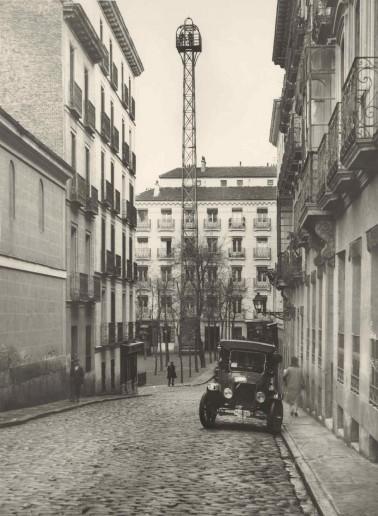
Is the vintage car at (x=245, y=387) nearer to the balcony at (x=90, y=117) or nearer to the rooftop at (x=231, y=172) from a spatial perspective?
the balcony at (x=90, y=117)

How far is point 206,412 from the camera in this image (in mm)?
18922

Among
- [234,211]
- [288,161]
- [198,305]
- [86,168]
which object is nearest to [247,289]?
[234,211]

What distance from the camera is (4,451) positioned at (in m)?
14.6

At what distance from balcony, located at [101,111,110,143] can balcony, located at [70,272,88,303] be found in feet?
26.3

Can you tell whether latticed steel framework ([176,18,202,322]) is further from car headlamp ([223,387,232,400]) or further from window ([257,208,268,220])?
car headlamp ([223,387,232,400])

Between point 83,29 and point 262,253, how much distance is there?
188 feet

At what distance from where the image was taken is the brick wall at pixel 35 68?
32406 mm

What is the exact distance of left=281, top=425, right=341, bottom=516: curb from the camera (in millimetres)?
9469

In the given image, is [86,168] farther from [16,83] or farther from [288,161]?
[288,161]

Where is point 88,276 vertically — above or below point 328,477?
above

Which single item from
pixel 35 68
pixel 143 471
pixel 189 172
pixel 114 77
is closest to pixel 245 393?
pixel 143 471

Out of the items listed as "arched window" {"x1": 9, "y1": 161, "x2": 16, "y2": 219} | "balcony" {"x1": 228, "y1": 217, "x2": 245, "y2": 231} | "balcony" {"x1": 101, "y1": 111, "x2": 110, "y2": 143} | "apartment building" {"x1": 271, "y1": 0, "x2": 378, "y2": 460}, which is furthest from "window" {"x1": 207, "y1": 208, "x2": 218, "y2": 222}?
"arched window" {"x1": 9, "y1": 161, "x2": 16, "y2": 219}

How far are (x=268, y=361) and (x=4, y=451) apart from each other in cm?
723

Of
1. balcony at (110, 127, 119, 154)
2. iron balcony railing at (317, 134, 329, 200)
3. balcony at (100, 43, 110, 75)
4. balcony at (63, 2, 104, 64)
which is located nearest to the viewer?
iron balcony railing at (317, 134, 329, 200)
